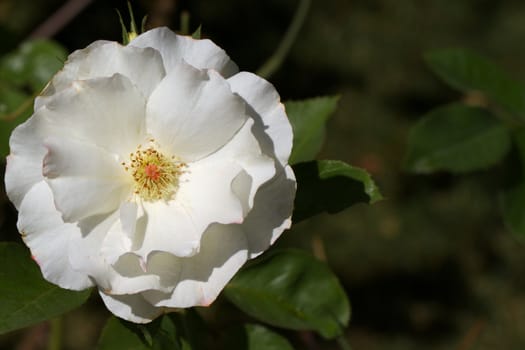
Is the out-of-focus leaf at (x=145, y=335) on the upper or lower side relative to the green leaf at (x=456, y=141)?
upper

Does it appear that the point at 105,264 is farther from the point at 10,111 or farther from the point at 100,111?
the point at 10,111

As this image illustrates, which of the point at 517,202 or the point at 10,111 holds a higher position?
the point at 10,111

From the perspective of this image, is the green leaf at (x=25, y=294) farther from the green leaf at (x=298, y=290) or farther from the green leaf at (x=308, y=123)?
the green leaf at (x=308, y=123)

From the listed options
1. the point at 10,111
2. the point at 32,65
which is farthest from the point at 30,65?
the point at 10,111

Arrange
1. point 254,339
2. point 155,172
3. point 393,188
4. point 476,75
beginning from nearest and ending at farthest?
point 155,172 < point 254,339 < point 476,75 < point 393,188

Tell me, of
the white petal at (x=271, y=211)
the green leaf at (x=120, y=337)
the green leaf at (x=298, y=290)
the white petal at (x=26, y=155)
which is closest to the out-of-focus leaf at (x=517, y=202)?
the green leaf at (x=298, y=290)

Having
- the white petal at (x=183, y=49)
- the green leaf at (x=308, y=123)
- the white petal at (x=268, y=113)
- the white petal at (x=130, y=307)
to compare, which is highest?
the white petal at (x=183, y=49)

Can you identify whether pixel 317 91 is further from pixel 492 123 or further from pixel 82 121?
pixel 82 121
